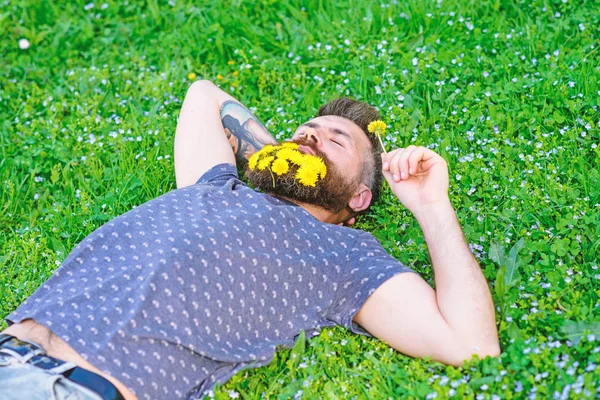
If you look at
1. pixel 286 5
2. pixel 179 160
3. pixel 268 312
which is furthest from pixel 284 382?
pixel 286 5

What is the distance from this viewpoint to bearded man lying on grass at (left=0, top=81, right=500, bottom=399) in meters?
3.41

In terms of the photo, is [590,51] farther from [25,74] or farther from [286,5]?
[25,74]

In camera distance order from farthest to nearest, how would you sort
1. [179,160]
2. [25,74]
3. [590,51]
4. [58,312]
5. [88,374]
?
1. [25,74]
2. [590,51]
3. [179,160]
4. [58,312]
5. [88,374]

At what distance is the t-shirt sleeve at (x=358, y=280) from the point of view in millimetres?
3766

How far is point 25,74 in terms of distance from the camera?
639 centimetres

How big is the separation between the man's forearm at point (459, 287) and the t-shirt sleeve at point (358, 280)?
0.69ft

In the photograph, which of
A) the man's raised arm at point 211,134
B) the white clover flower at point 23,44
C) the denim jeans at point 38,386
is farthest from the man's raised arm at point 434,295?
the white clover flower at point 23,44

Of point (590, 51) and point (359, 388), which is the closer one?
point (359, 388)

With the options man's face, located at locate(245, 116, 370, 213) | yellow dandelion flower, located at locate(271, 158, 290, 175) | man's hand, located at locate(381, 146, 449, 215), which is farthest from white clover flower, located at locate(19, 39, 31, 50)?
man's hand, located at locate(381, 146, 449, 215)

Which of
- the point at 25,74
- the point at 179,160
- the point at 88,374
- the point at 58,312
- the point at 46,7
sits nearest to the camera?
the point at 88,374

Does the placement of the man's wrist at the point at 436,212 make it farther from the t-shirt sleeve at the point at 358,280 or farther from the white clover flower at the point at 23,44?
the white clover flower at the point at 23,44

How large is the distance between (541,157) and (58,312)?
2.99 meters

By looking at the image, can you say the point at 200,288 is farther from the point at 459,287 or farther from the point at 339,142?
the point at 339,142

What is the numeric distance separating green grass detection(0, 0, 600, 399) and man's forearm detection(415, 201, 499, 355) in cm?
13
